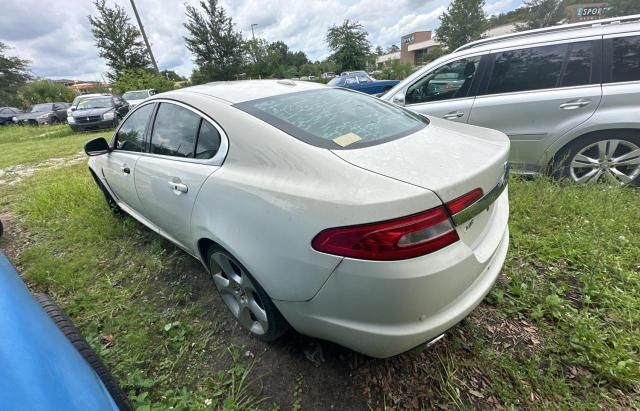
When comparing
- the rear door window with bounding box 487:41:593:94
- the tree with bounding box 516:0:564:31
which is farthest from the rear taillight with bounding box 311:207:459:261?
the tree with bounding box 516:0:564:31

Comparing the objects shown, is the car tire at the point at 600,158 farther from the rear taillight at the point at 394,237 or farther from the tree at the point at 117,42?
the tree at the point at 117,42

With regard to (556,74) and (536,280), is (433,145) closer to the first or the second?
(536,280)

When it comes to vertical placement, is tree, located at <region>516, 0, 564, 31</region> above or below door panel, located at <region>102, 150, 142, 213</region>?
above

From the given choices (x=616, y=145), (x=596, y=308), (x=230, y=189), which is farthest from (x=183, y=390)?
(x=616, y=145)

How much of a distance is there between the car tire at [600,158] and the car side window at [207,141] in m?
3.38

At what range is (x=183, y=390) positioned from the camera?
1.72 metres

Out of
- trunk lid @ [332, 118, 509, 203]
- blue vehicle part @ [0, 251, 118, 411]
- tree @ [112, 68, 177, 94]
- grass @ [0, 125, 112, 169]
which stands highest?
tree @ [112, 68, 177, 94]

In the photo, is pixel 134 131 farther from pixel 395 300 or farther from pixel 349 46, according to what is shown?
pixel 349 46

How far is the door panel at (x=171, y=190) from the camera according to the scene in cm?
195

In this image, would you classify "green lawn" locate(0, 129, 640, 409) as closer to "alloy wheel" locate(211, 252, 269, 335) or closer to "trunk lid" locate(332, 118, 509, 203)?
"alloy wheel" locate(211, 252, 269, 335)

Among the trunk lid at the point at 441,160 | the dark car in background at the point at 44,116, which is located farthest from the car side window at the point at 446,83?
the dark car in background at the point at 44,116

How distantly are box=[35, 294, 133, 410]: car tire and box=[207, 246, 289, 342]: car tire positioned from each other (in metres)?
0.70

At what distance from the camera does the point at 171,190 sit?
2141 mm

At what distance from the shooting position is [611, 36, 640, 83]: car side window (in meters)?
2.96
